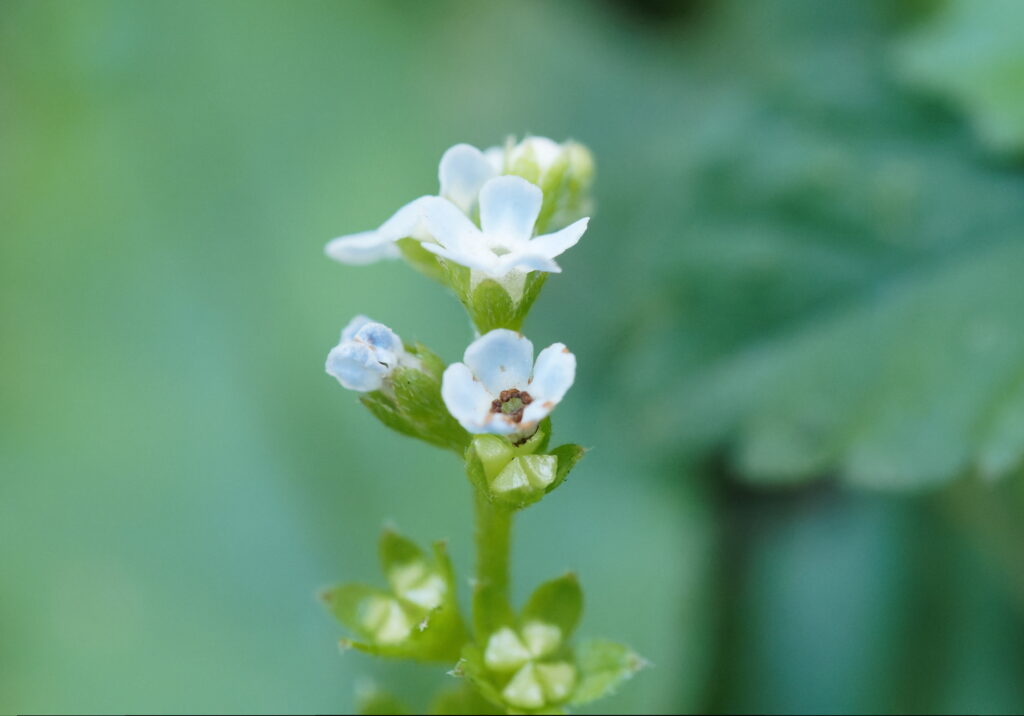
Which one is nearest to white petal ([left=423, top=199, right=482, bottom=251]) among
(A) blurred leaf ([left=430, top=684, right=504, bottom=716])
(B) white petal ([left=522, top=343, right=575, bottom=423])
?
(B) white petal ([left=522, top=343, right=575, bottom=423])

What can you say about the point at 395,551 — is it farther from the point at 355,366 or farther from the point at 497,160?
the point at 497,160

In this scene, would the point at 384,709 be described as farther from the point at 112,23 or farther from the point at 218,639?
the point at 112,23

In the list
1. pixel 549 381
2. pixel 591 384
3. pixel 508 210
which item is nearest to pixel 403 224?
pixel 508 210

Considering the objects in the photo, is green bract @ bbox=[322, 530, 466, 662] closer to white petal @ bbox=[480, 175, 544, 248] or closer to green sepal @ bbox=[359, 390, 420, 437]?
green sepal @ bbox=[359, 390, 420, 437]

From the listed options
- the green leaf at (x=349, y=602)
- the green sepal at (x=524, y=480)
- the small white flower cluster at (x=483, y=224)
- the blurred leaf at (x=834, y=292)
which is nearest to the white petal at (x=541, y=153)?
the small white flower cluster at (x=483, y=224)

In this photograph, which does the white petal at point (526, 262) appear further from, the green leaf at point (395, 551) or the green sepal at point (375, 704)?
the green sepal at point (375, 704)

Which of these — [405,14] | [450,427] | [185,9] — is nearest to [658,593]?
[450,427]
